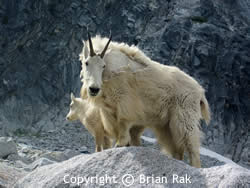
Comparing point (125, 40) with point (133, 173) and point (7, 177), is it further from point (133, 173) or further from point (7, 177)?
point (133, 173)

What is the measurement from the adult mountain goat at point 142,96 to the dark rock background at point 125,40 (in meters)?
13.4

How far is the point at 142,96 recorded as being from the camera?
6.95 metres

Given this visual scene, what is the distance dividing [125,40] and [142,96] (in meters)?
16.5

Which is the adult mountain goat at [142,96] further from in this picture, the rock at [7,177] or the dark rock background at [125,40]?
the dark rock background at [125,40]

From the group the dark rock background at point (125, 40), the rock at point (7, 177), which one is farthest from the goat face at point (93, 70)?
the dark rock background at point (125, 40)

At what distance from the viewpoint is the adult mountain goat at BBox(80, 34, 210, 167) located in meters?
6.55

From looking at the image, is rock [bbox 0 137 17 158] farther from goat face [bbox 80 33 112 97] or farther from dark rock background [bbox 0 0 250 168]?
dark rock background [bbox 0 0 250 168]

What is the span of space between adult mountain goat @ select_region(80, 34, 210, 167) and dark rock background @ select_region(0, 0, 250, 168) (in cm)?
1339

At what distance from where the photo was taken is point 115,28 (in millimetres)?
23281

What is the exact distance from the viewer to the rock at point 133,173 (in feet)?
15.2

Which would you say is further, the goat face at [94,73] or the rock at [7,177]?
the goat face at [94,73]

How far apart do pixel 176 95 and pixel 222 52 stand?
15663mm

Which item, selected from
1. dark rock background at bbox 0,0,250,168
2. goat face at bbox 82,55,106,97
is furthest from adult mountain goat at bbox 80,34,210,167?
dark rock background at bbox 0,0,250,168

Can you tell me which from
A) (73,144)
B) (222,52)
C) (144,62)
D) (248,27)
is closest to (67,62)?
(73,144)
